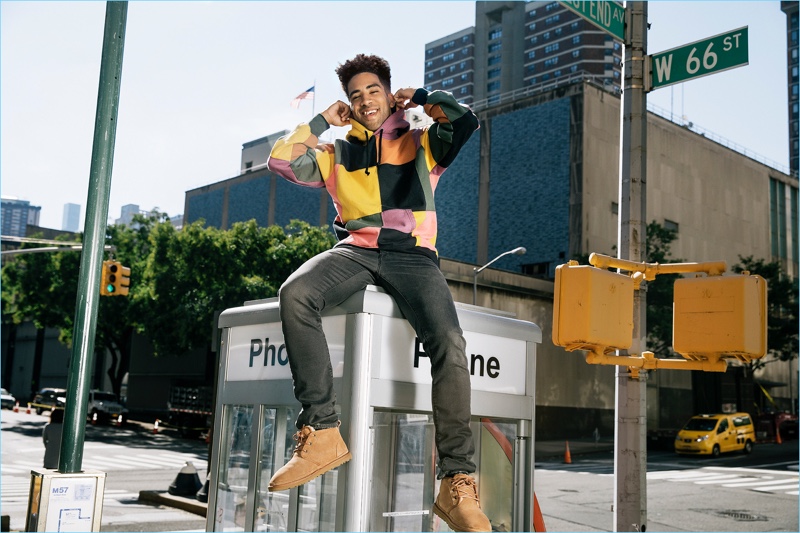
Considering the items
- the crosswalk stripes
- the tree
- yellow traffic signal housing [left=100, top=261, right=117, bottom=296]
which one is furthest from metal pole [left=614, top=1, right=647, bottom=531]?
the tree

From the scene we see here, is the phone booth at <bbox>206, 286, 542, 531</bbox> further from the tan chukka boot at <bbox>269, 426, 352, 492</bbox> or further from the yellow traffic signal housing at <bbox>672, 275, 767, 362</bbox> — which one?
the yellow traffic signal housing at <bbox>672, 275, 767, 362</bbox>

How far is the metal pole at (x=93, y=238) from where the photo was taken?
203 inches

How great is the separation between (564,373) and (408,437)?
38.9 meters

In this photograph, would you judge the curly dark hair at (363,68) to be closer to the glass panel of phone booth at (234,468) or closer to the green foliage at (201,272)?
the glass panel of phone booth at (234,468)

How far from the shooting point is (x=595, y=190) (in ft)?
148

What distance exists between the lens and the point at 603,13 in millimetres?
6625

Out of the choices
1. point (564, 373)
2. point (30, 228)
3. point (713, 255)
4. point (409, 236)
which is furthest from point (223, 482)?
point (30, 228)

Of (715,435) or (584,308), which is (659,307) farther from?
(584,308)

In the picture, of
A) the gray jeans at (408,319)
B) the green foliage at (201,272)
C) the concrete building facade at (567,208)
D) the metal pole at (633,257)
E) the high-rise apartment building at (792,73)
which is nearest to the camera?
the gray jeans at (408,319)

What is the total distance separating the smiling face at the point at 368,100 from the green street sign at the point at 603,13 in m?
3.00

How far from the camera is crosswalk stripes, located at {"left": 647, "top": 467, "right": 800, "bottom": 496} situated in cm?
2225

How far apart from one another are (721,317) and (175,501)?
1452 centimetres

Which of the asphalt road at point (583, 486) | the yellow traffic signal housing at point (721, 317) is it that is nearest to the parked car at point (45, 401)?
the asphalt road at point (583, 486)

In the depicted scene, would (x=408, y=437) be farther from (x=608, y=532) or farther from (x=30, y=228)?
(x=30, y=228)
